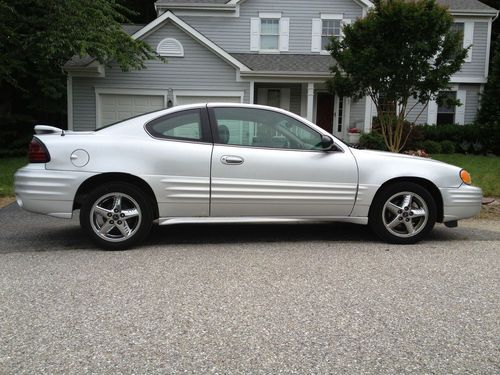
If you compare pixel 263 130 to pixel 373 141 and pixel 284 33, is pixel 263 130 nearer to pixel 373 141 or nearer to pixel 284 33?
pixel 373 141

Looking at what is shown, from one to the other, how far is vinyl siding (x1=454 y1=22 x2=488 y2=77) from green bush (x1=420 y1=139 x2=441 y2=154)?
14.4 ft

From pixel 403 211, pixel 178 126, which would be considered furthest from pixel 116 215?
pixel 403 211

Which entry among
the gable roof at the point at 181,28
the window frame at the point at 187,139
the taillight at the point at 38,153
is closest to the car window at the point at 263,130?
the window frame at the point at 187,139

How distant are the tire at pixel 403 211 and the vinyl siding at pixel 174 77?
38.5ft

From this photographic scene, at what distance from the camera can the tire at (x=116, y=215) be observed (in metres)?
5.26

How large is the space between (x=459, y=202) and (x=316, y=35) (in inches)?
592

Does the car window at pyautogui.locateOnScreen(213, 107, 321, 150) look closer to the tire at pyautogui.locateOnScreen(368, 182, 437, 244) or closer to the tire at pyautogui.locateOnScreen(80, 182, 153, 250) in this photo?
the tire at pyautogui.locateOnScreen(368, 182, 437, 244)

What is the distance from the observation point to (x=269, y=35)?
64.3ft

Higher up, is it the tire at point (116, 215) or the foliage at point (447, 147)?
the foliage at point (447, 147)

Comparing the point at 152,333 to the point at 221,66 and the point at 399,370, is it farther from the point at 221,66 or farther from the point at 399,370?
the point at 221,66

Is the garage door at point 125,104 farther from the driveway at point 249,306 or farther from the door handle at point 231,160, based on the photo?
the door handle at point 231,160

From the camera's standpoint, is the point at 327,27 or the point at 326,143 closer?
the point at 326,143

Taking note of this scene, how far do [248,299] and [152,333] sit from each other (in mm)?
902

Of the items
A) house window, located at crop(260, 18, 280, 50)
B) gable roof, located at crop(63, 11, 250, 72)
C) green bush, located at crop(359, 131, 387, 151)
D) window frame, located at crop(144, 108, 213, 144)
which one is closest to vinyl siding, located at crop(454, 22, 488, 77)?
green bush, located at crop(359, 131, 387, 151)
